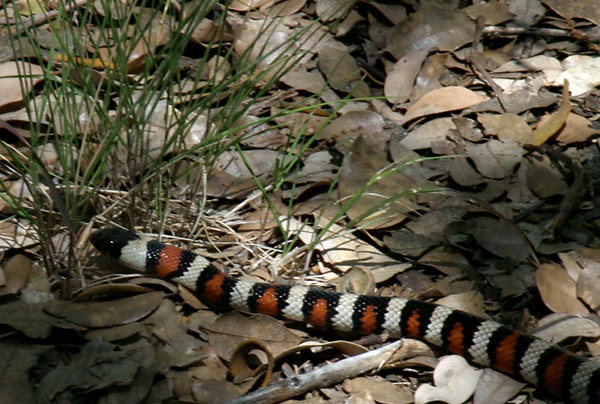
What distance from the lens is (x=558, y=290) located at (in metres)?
4.30

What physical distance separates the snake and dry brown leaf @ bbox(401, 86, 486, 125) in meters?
1.59

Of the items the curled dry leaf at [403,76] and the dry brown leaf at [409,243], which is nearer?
the dry brown leaf at [409,243]

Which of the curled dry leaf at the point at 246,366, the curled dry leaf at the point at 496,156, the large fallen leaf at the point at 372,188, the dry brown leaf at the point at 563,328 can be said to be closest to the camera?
the curled dry leaf at the point at 246,366

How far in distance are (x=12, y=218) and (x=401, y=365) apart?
7.96 ft

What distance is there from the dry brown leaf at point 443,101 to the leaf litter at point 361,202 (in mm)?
15

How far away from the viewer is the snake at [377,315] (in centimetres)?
387

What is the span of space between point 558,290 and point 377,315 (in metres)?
1.02

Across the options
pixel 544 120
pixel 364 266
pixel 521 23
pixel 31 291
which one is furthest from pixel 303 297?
pixel 521 23

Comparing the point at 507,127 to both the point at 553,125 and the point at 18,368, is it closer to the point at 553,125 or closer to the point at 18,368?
the point at 553,125

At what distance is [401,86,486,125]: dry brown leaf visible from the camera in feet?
17.5

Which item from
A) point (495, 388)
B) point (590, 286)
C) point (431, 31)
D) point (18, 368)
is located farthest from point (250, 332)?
point (431, 31)

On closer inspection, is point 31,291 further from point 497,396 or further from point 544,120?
point 544,120

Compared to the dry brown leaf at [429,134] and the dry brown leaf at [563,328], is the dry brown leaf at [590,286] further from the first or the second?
the dry brown leaf at [429,134]

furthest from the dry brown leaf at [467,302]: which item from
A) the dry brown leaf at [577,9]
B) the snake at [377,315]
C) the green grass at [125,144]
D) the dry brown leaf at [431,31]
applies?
the dry brown leaf at [577,9]
